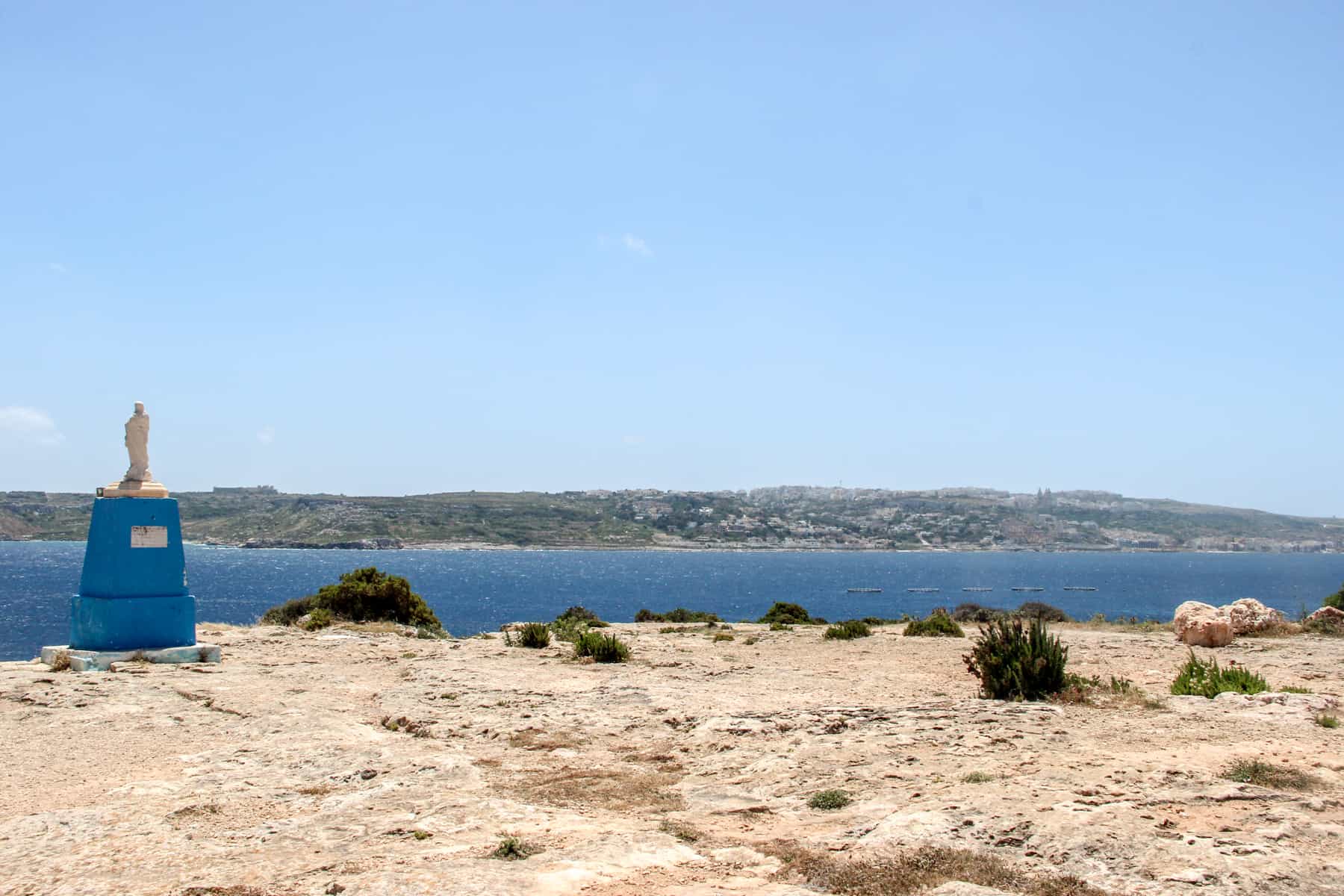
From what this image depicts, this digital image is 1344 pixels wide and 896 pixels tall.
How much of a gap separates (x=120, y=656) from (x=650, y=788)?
10.7 meters

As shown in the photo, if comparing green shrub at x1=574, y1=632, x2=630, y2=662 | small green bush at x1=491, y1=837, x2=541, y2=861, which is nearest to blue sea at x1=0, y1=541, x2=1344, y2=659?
green shrub at x1=574, y1=632, x2=630, y2=662

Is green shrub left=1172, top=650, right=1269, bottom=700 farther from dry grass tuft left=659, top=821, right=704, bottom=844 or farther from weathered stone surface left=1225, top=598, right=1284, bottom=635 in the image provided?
weathered stone surface left=1225, top=598, right=1284, bottom=635

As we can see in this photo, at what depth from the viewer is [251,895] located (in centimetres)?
566

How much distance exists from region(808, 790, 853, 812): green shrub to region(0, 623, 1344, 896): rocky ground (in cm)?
9

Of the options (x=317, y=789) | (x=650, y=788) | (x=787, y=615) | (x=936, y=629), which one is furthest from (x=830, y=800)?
(x=787, y=615)

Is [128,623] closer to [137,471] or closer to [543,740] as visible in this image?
[137,471]

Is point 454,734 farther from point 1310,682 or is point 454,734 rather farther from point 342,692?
point 1310,682

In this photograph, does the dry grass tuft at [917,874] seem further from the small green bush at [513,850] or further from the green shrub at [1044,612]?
the green shrub at [1044,612]

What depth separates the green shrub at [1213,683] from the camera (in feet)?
36.8

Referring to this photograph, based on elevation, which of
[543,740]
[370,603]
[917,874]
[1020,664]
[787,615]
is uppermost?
[1020,664]

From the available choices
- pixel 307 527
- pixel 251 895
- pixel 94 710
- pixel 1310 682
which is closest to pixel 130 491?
pixel 94 710

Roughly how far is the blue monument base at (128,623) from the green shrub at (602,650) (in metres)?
6.20

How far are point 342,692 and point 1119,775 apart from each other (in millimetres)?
9681

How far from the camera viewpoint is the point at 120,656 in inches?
599
